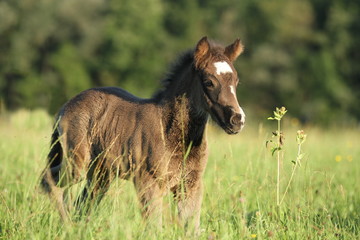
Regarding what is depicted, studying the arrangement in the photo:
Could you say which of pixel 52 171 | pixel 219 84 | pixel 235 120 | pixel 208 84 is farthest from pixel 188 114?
pixel 52 171

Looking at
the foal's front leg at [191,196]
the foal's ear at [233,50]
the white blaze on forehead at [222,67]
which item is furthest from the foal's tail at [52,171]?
the foal's ear at [233,50]

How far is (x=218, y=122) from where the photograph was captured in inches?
231

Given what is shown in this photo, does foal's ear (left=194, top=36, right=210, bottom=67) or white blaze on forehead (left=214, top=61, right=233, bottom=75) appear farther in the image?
foal's ear (left=194, top=36, right=210, bottom=67)

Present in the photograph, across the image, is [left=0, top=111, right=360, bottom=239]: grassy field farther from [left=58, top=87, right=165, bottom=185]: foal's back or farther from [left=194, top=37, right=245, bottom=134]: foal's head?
[left=194, top=37, right=245, bottom=134]: foal's head

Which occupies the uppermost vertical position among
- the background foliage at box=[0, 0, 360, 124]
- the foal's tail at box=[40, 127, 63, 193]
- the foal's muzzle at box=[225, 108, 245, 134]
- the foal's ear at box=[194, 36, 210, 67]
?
the background foliage at box=[0, 0, 360, 124]

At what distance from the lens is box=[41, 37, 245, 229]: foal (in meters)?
5.79

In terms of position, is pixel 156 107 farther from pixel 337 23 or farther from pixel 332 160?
pixel 337 23

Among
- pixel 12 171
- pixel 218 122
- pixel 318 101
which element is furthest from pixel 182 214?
pixel 318 101

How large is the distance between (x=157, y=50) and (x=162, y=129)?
42608 mm

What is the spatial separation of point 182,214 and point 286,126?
10.2 metres

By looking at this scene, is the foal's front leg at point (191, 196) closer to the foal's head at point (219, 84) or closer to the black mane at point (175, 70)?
the foal's head at point (219, 84)

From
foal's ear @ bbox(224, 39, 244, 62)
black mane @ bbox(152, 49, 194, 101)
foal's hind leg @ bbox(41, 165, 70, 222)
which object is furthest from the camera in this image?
black mane @ bbox(152, 49, 194, 101)

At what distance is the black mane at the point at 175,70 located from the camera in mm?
6543

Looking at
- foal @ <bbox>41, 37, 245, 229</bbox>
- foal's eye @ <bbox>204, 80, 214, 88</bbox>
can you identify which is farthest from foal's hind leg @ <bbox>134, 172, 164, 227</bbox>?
foal's eye @ <bbox>204, 80, 214, 88</bbox>
